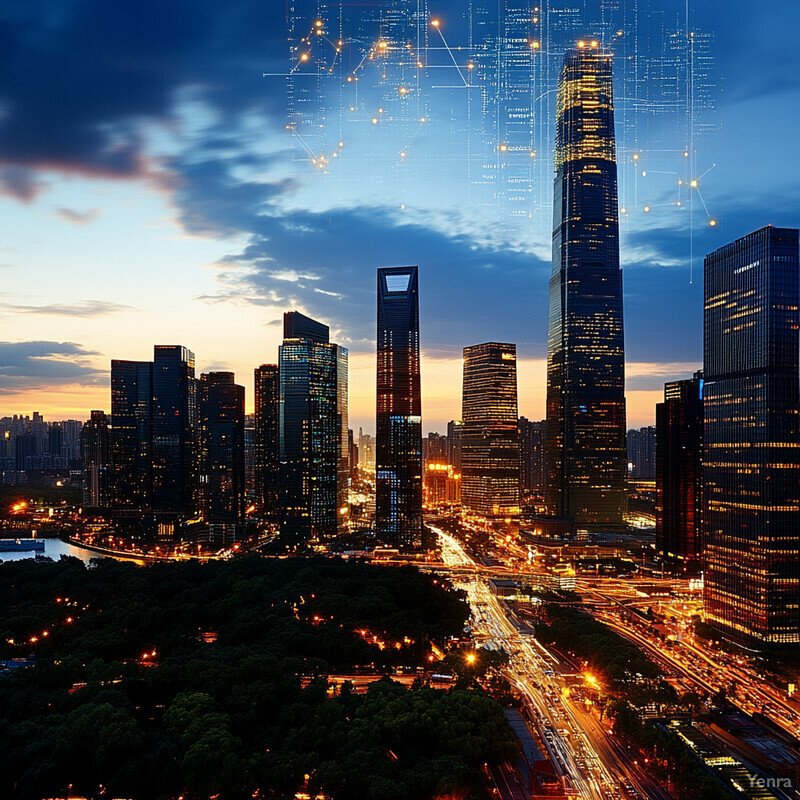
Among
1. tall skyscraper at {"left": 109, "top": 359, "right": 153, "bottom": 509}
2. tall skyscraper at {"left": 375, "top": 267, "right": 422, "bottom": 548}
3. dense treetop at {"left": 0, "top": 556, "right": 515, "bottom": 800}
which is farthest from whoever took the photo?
tall skyscraper at {"left": 109, "top": 359, "right": 153, "bottom": 509}

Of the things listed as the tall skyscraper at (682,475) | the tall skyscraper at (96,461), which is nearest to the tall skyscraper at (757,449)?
the tall skyscraper at (682,475)

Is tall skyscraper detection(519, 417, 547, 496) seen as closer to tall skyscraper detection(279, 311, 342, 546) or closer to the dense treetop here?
tall skyscraper detection(279, 311, 342, 546)

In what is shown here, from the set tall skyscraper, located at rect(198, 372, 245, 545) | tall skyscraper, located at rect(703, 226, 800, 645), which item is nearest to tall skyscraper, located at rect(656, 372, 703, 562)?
tall skyscraper, located at rect(703, 226, 800, 645)

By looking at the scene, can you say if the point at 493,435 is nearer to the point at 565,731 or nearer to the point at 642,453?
the point at 642,453

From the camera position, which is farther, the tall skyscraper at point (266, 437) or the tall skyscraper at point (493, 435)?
the tall skyscraper at point (493, 435)

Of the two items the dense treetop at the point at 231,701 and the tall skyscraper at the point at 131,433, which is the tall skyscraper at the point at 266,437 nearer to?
the tall skyscraper at the point at 131,433

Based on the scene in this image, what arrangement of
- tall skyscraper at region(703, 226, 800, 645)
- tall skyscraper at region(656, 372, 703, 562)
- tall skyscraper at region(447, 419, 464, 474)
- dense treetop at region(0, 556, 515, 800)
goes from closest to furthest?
dense treetop at region(0, 556, 515, 800), tall skyscraper at region(703, 226, 800, 645), tall skyscraper at region(656, 372, 703, 562), tall skyscraper at region(447, 419, 464, 474)
